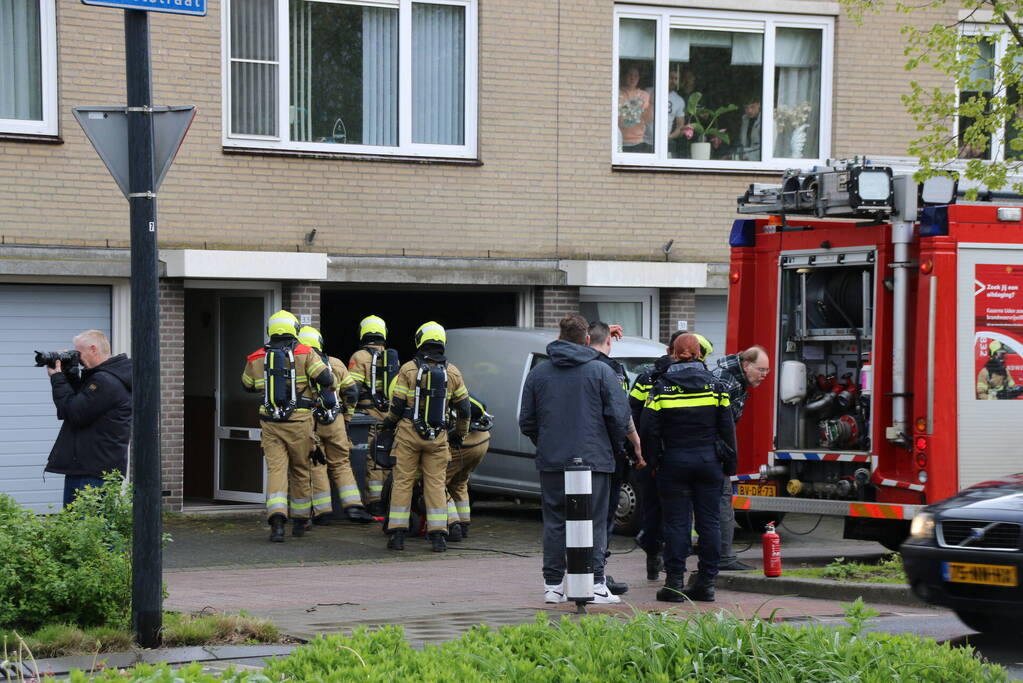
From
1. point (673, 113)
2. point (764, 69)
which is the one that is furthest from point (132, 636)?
point (764, 69)

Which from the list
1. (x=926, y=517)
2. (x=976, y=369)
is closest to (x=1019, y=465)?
(x=976, y=369)

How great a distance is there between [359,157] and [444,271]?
153 centimetres

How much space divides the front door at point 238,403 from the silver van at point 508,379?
2283mm

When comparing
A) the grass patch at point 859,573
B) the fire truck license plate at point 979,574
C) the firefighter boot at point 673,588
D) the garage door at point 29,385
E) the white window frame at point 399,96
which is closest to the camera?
A: the fire truck license plate at point 979,574

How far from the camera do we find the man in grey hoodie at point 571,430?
9.91 meters

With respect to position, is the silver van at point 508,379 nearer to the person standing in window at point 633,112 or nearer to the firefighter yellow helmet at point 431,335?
the firefighter yellow helmet at point 431,335

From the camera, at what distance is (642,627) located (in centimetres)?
538

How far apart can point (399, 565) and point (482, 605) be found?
2.47 metres

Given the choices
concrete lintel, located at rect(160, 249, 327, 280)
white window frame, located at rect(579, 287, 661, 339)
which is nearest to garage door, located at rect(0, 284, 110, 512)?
concrete lintel, located at rect(160, 249, 327, 280)

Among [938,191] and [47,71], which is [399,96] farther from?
[938,191]

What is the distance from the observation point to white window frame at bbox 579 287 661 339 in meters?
17.7

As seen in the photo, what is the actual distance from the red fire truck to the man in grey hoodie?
8.32 ft

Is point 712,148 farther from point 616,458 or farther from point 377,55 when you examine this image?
point 616,458

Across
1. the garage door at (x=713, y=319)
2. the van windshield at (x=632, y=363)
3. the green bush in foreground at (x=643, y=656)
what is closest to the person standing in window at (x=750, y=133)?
the garage door at (x=713, y=319)
